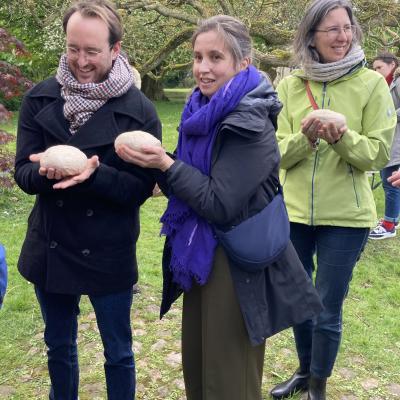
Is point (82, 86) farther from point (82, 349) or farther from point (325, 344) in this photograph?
point (82, 349)

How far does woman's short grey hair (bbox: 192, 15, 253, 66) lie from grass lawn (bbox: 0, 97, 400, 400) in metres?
2.04

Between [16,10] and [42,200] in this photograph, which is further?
[16,10]

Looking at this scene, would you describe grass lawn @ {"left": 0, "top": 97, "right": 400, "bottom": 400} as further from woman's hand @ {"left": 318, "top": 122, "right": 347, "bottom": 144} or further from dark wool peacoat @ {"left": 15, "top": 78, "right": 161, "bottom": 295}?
woman's hand @ {"left": 318, "top": 122, "right": 347, "bottom": 144}

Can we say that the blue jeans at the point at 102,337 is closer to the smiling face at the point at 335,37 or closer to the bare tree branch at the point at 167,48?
the smiling face at the point at 335,37

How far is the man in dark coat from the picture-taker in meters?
2.17

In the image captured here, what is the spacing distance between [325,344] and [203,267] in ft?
3.52

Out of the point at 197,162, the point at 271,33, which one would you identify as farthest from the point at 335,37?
the point at 271,33

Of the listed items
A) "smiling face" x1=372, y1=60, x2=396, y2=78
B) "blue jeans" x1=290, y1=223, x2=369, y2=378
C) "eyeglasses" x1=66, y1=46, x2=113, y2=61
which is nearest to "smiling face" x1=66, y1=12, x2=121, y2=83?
"eyeglasses" x1=66, y1=46, x2=113, y2=61

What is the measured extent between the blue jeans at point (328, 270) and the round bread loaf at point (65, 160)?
3.94 feet

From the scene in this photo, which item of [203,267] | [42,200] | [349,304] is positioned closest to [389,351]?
[349,304]

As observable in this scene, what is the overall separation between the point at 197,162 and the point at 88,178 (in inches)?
17.5

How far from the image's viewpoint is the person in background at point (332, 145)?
2.50 meters

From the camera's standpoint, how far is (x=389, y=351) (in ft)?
12.6

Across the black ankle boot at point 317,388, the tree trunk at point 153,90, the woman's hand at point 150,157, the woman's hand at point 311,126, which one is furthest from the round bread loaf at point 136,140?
the tree trunk at point 153,90
